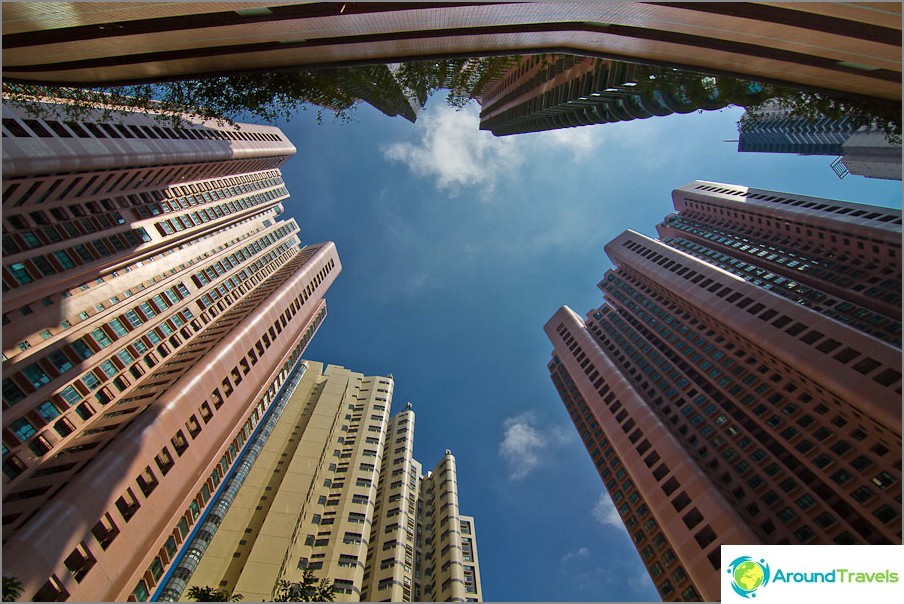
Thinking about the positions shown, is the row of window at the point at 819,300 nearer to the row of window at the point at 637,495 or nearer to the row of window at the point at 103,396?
the row of window at the point at 637,495

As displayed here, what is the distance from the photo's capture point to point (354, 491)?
5878cm

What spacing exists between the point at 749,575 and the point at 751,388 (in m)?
42.1

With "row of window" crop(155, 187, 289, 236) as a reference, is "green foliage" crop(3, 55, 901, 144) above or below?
below

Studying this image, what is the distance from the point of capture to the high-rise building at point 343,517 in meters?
49.8

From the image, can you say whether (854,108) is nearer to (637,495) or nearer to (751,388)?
(751,388)

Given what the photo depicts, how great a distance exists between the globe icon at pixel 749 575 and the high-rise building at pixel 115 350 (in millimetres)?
Result: 32351

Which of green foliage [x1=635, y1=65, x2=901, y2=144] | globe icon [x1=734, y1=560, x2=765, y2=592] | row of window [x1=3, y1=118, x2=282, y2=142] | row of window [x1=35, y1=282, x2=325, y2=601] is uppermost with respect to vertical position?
row of window [x1=3, y1=118, x2=282, y2=142]

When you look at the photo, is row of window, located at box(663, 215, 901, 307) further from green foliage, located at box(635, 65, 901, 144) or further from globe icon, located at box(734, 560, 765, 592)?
globe icon, located at box(734, 560, 765, 592)

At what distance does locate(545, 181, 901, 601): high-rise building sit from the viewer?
33.7 m

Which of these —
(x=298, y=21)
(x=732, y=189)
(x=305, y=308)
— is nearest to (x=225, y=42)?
(x=298, y=21)

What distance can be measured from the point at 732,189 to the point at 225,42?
9722 cm

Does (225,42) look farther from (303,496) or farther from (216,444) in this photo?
(303,496)

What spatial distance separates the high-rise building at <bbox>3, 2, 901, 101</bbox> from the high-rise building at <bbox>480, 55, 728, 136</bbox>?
1359cm

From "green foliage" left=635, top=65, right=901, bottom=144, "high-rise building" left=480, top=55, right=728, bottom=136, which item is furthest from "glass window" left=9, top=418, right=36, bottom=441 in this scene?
"high-rise building" left=480, top=55, right=728, bottom=136
